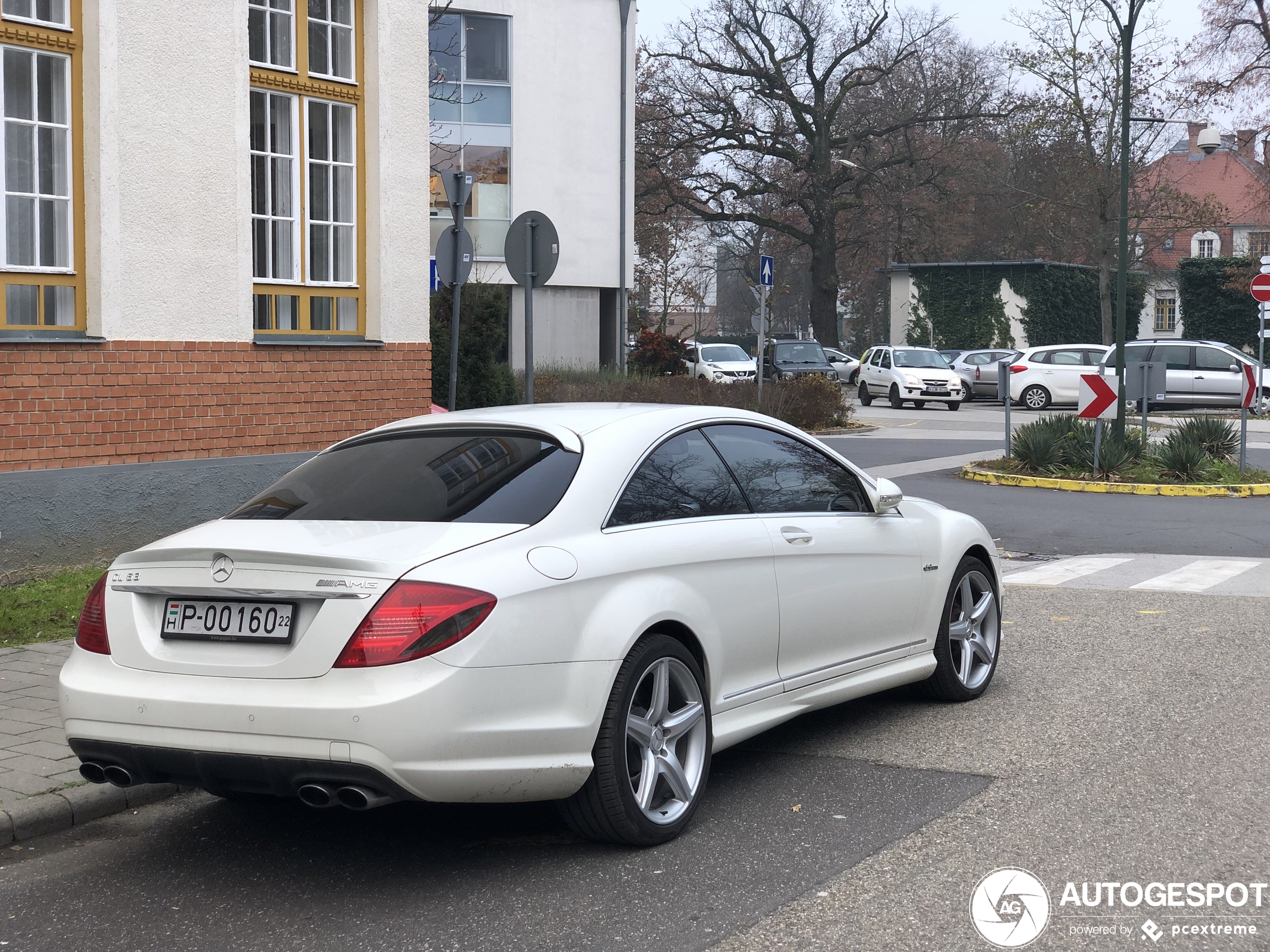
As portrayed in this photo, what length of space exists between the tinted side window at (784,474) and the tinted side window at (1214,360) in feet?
101

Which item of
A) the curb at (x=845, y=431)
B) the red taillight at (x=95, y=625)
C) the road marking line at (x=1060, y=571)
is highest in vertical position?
the red taillight at (x=95, y=625)

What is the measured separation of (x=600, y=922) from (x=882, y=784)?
174cm

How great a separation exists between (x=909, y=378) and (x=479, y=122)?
43.0 feet

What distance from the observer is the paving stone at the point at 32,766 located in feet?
18.2

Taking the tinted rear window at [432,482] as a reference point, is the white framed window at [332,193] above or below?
above

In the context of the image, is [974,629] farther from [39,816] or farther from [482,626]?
[39,816]

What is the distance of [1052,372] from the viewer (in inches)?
1463

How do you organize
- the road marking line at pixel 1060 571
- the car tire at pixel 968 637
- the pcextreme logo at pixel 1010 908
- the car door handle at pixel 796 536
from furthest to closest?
1. the road marking line at pixel 1060 571
2. the car tire at pixel 968 637
3. the car door handle at pixel 796 536
4. the pcextreme logo at pixel 1010 908

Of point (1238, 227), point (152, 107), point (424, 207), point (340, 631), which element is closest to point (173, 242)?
point (152, 107)

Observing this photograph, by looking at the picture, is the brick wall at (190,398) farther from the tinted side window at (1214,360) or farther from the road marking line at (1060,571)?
the tinted side window at (1214,360)

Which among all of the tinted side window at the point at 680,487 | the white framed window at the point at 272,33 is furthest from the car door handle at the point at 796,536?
the white framed window at the point at 272,33

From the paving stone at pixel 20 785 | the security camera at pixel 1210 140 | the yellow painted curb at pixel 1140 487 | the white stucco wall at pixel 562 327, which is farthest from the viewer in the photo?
the white stucco wall at pixel 562 327

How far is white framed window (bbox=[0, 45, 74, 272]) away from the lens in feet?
33.4

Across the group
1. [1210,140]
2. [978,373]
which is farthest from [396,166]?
[978,373]
